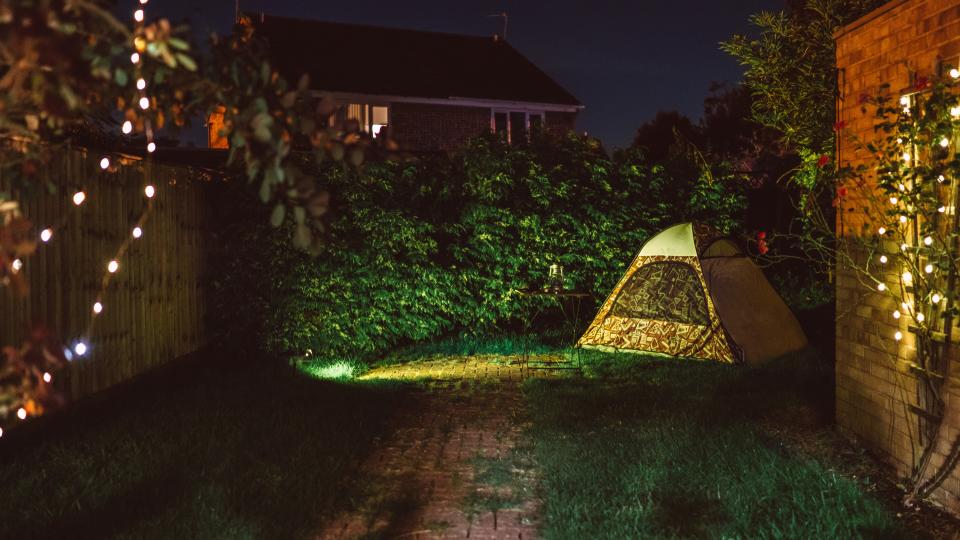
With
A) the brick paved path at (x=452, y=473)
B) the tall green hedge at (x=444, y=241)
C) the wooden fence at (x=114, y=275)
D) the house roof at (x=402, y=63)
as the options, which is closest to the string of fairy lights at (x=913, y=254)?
the brick paved path at (x=452, y=473)

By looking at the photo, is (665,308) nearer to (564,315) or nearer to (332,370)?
(564,315)

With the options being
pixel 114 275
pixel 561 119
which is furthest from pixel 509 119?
pixel 114 275

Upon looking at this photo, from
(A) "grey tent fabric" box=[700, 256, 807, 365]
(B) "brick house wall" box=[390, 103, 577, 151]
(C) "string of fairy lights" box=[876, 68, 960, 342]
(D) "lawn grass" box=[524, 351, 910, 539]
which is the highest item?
(B) "brick house wall" box=[390, 103, 577, 151]

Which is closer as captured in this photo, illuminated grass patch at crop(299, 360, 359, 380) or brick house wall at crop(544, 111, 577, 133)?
illuminated grass patch at crop(299, 360, 359, 380)

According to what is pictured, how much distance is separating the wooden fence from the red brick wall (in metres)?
14.9

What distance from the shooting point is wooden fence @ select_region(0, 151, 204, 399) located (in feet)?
18.6

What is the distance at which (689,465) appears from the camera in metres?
5.27

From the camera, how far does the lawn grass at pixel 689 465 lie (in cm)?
430

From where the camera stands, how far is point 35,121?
232cm

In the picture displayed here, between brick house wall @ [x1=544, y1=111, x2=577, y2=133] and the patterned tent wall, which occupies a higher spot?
brick house wall @ [x1=544, y1=111, x2=577, y2=133]

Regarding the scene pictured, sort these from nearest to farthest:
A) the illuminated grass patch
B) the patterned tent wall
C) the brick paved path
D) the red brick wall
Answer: the brick paved path
the illuminated grass patch
the patterned tent wall
the red brick wall

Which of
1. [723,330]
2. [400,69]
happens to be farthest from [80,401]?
[400,69]

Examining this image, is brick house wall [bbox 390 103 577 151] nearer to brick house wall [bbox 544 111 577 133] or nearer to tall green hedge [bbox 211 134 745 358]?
brick house wall [bbox 544 111 577 133]

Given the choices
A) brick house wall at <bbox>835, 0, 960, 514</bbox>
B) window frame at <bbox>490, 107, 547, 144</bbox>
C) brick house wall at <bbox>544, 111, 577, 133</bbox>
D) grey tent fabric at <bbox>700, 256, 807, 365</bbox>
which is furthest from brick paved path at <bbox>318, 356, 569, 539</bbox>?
brick house wall at <bbox>544, 111, 577, 133</bbox>
